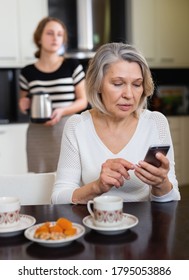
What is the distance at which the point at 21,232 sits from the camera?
3.34ft

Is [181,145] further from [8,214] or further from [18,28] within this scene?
[8,214]

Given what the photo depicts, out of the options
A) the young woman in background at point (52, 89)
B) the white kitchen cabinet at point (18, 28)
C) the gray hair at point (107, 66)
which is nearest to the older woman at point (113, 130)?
the gray hair at point (107, 66)

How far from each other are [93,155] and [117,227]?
19.5 inches

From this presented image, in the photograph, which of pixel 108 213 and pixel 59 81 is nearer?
pixel 108 213

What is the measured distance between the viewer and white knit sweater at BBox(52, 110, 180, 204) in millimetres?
1420

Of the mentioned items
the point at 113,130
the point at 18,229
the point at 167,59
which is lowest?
the point at 18,229

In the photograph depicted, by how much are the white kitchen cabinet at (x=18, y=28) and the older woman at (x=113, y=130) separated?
240cm

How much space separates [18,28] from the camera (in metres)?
3.76

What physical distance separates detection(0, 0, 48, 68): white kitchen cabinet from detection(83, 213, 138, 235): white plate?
2914 millimetres

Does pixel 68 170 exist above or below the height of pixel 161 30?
below

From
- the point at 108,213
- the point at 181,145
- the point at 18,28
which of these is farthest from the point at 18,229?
the point at 181,145

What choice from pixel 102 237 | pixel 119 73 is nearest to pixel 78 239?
pixel 102 237

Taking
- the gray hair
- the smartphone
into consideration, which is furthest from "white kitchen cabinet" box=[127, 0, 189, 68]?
the smartphone

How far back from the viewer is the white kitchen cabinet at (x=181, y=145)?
433 centimetres
